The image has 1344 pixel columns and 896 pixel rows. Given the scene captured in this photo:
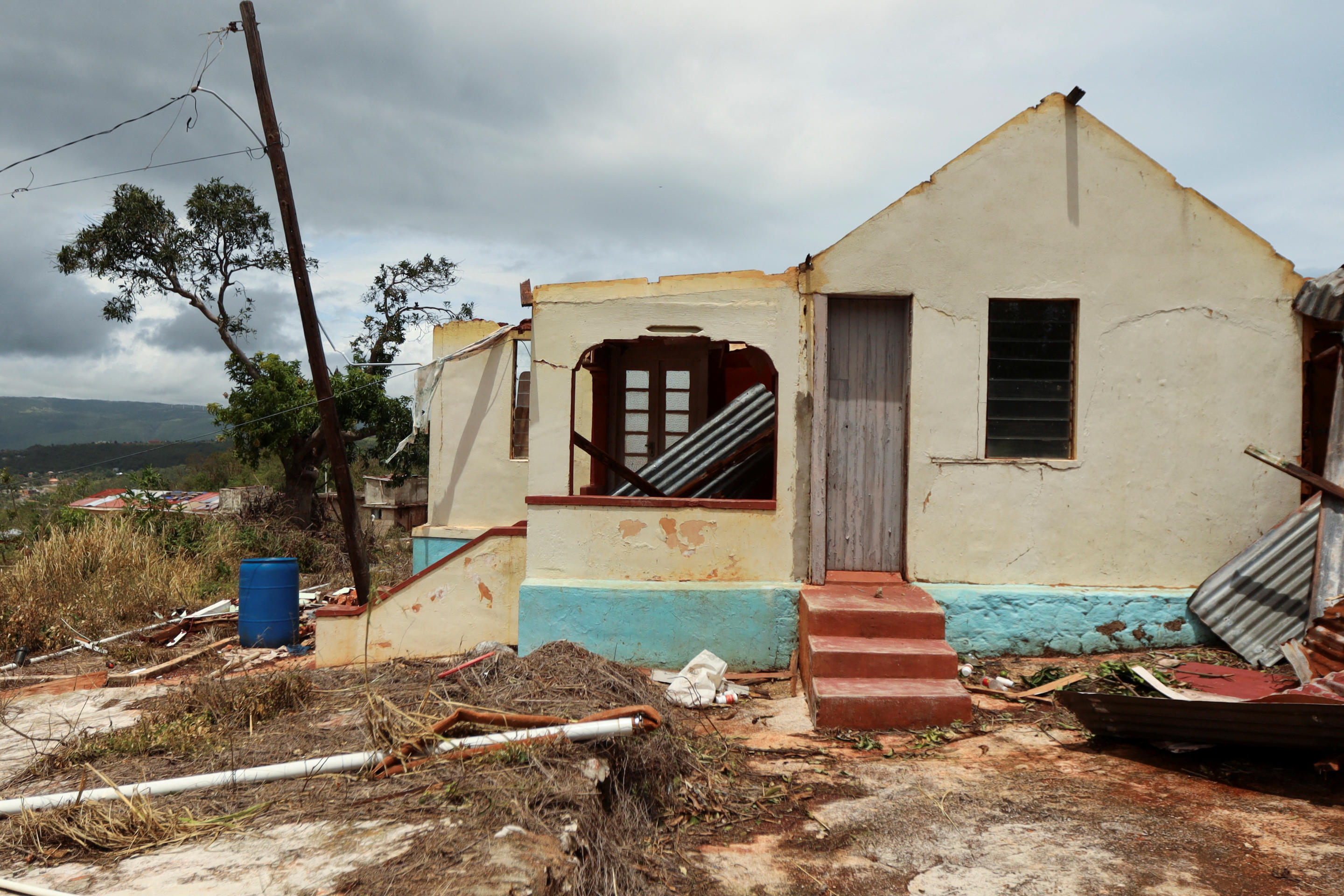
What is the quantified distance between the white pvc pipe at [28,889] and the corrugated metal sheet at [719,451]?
21.5ft

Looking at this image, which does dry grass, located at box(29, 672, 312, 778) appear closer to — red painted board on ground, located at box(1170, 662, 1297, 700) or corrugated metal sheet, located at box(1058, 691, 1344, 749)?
corrugated metal sheet, located at box(1058, 691, 1344, 749)

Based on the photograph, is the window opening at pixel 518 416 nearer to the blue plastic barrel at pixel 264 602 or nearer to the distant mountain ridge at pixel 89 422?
the blue plastic barrel at pixel 264 602

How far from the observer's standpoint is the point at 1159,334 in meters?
7.34

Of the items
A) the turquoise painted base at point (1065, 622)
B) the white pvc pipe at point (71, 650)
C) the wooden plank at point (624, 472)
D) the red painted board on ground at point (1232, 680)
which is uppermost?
the wooden plank at point (624, 472)

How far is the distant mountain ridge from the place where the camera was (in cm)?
13638

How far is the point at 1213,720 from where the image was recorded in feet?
15.6

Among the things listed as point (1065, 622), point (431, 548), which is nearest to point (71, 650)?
point (431, 548)

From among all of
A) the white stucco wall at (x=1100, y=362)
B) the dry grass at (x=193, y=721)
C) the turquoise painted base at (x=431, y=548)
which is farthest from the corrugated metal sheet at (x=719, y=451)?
the dry grass at (x=193, y=721)

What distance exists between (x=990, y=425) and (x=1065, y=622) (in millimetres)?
1788

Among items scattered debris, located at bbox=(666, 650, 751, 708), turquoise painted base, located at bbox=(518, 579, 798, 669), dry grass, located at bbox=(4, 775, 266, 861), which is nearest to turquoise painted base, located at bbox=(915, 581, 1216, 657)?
turquoise painted base, located at bbox=(518, 579, 798, 669)

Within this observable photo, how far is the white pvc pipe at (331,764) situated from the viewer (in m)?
4.02

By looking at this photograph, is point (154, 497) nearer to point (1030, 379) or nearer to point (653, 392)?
point (653, 392)

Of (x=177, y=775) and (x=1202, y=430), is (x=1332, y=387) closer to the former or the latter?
(x=1202, y=430)

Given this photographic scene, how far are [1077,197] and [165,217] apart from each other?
61.0ft
